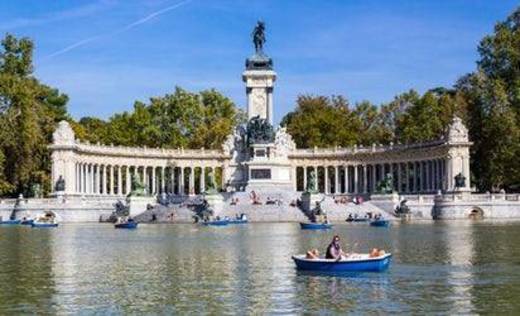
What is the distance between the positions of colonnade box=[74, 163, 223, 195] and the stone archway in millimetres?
30447

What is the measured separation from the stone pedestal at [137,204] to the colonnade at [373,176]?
23.9m

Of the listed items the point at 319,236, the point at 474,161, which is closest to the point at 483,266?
the point at 319,236

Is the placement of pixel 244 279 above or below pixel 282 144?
below

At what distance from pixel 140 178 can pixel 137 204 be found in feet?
83.3

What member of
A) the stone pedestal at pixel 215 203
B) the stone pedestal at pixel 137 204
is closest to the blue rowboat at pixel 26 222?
the stone pedestal at pixel 137 204

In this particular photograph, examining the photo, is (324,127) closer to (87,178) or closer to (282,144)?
(282,144)

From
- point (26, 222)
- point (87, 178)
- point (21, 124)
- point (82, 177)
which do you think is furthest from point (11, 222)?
point (87, 178)

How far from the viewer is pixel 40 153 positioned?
361ft

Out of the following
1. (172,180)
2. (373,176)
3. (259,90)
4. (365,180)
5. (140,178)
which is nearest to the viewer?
(259,90)

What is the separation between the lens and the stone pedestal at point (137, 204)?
3647 inches

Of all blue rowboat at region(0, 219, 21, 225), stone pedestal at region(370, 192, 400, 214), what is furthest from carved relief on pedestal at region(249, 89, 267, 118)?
blue rowboat at region(0, 219, 21, 225)

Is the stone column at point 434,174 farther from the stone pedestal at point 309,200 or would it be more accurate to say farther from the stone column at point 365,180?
the stone pedestal at point 309,200

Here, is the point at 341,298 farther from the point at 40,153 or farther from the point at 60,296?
the point at 40,153

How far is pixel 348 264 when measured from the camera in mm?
34250
